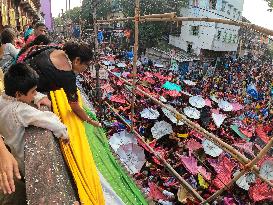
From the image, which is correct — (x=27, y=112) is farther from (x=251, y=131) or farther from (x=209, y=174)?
(x=251, y=131)

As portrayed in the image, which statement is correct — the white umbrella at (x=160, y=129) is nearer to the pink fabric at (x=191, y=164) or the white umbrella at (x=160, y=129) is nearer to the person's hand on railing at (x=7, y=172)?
the pink fabric at (x=191, y=164)

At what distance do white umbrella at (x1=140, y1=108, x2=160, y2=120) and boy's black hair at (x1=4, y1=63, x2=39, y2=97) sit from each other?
25.0 feet

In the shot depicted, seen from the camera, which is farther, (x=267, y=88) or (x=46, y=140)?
(x=267, y=88)

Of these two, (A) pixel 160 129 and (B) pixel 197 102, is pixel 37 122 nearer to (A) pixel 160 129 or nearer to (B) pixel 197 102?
A: (A) pixel 160 129

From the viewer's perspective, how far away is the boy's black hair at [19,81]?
191 centimetres

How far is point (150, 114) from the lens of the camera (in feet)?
31.5

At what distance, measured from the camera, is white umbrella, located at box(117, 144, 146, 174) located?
5708mm

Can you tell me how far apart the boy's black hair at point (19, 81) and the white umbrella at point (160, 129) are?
6.94 meters

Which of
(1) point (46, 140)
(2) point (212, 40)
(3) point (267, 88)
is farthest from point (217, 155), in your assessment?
(2) point (212, 40)

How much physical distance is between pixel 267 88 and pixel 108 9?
18953 mm

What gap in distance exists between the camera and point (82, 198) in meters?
1.89

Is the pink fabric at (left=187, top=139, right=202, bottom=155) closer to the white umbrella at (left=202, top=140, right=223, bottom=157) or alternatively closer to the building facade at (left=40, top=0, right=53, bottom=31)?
the white umbrella at (left=202, top=140, right=223, bottom=157)

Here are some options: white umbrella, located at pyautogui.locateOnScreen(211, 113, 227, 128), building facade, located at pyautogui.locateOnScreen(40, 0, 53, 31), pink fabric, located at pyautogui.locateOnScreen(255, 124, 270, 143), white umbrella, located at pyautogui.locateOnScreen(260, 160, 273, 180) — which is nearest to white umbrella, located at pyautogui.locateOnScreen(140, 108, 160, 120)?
white umbrella, located at pyautogui.locateOnScreen(211, 113, 227, 128)

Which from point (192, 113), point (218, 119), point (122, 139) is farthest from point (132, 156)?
point (218, 119)
